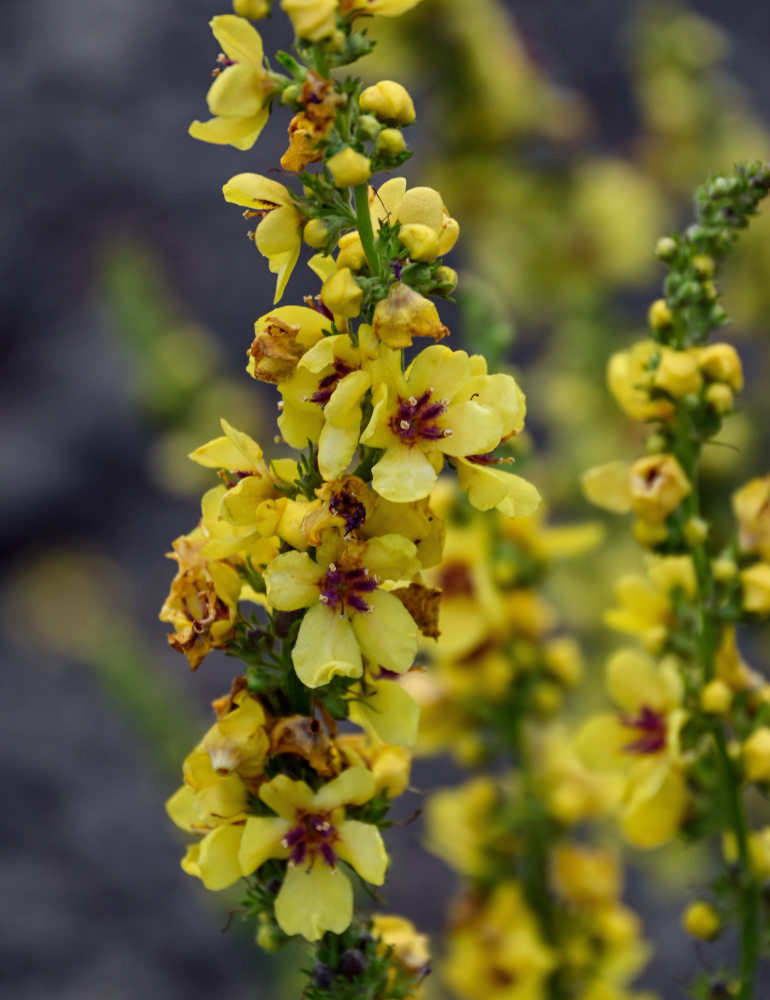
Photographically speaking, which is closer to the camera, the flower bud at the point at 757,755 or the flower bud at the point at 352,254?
the flower bud at the point at 352,254

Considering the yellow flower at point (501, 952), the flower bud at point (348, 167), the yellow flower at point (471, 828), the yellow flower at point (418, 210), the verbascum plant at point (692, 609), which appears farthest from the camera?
the yellow flower at point (471, 828)

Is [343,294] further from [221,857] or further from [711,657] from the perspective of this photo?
[711,657]

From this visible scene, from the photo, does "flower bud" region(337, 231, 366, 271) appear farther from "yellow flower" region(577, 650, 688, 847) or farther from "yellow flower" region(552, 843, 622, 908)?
"yellow flower" region(552, 843, 622, 908)

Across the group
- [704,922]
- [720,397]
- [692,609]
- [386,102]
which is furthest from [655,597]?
[386,102]

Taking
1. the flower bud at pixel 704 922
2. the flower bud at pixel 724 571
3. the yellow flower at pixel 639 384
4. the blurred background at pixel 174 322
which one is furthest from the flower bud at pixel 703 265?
the flower bud at pixel 704 922

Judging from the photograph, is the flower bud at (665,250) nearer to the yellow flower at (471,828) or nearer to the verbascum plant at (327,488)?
the verbascum plant at (327,488)

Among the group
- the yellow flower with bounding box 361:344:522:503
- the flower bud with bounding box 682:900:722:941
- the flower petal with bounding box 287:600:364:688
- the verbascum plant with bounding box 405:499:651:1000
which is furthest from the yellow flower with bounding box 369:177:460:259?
the flower bud with bounding box 682:900:722:941

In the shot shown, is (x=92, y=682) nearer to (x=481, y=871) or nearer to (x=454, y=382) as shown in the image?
(x=481, y=871)
